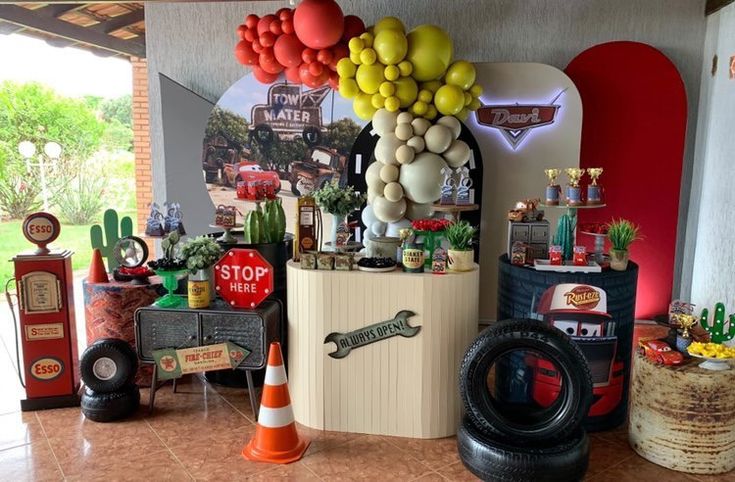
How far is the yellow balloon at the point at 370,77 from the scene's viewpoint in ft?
13.8

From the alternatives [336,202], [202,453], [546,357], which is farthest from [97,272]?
[546,357]

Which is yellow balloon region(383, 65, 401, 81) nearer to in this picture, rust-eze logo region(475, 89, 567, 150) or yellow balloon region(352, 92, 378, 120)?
yellow balloon region(352, 92, 378, 120)

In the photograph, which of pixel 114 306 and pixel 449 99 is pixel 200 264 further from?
pixel 449 99

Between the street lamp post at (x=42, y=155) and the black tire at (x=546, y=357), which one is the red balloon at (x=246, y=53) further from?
the street lamp post at (x=42, y=155)

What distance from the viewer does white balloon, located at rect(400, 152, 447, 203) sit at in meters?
4.26

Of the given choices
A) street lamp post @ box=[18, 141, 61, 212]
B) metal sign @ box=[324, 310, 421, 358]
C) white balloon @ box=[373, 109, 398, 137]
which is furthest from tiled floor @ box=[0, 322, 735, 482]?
street lamp post @ box=[18, 141, 61, 212]

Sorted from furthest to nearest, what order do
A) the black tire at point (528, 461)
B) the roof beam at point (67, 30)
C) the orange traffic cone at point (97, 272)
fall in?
the roof beam at point (67, 30) < the orange traffic cone at point (97, 272) < the black tire at point (528, 461)

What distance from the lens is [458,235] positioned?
9.68 feet

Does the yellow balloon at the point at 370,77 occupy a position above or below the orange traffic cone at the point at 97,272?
above

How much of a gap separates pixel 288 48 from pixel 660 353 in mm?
3273

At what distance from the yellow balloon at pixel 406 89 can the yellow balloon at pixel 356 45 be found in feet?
1.16

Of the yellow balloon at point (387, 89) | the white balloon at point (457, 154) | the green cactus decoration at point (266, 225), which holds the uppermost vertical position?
the yellow balloon at point (387, 89)

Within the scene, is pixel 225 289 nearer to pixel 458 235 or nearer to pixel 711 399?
pixel 458 235

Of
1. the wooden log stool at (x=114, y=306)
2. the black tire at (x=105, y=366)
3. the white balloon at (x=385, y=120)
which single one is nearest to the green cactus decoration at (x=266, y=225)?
the wooden log stool at (x=114, y=306)
